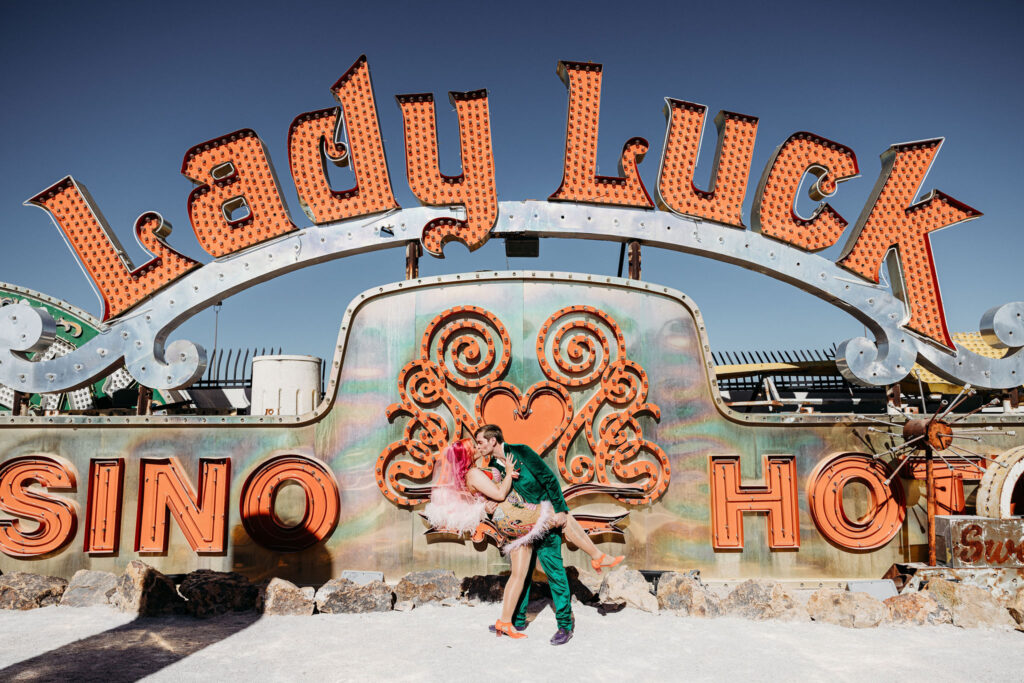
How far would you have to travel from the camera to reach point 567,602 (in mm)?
5965

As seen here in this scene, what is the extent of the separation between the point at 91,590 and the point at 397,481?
10.8ft

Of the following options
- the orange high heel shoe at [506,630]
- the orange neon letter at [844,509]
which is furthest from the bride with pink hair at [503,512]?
the orange neon letter at [844,509]

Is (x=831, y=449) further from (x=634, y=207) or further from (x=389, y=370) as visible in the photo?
(x=389, y=370)

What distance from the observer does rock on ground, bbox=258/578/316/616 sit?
6898 mm

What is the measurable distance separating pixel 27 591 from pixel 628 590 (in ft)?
→ 20.0

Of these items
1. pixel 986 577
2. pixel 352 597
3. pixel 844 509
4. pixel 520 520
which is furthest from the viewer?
pixel 844 509

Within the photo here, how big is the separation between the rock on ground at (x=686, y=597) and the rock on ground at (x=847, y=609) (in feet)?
2.95

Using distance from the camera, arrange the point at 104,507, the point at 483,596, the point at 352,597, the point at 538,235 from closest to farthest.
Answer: the point at 352,597
the point at 483,596
the point at 104,507
the point at 538,235

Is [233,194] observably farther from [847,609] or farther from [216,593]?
[847,609]

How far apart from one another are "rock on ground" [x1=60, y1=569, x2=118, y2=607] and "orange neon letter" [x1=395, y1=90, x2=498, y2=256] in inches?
197

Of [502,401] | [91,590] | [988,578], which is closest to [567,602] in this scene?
[502,401]

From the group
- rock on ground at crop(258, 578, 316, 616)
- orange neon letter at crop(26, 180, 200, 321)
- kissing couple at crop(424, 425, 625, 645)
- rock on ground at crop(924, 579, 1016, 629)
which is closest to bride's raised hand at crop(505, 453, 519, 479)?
kissing couple at crop(424, 425, 625, 645)

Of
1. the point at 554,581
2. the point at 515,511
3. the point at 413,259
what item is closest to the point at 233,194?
the point at 413,259

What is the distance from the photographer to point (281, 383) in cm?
1438
